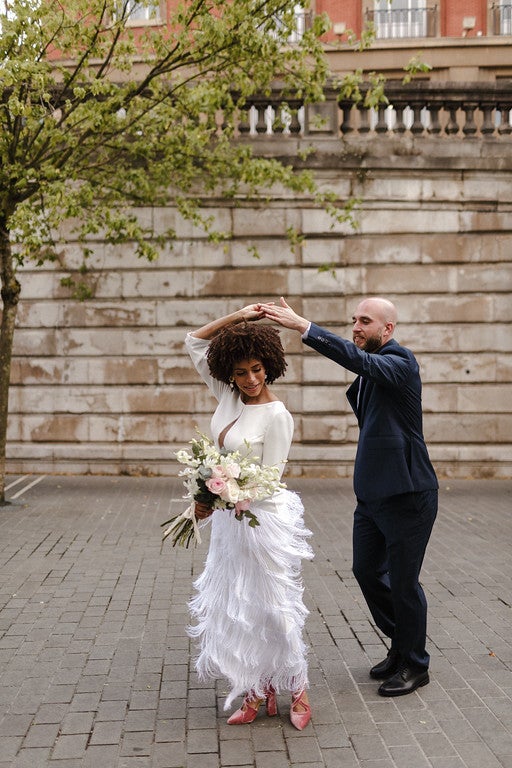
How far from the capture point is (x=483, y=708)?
15.4 ft

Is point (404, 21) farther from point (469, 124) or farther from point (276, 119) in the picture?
point (276, 119)

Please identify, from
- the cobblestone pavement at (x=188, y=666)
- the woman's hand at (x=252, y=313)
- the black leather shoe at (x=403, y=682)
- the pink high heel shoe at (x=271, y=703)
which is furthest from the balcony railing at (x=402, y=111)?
the pink high heel shoe at (x=271, y=703)

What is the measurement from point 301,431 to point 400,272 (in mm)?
3121

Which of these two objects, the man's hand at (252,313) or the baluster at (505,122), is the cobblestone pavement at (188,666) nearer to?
the man's hand at (252,313)

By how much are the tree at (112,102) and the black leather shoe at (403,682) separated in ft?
23.6

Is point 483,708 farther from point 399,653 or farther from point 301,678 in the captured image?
point 301,678

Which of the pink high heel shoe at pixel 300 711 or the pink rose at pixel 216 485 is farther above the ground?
the pink rose at pixel 216 485

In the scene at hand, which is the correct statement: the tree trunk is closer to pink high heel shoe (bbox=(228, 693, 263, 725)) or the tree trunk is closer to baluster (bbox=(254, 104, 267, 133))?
baluster (bbox=(254, 104, 267, 133))

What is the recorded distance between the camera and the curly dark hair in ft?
14.6

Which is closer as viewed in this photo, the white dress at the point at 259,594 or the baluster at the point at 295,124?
the white dress at the point at 259,594

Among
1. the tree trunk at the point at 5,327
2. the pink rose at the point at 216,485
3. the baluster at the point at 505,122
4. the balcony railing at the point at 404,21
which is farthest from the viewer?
the balcony railing at the point at 404,21

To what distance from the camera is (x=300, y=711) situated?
4516 millimetres

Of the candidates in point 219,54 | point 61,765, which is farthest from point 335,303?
point 61,765

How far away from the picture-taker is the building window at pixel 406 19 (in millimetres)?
24047
